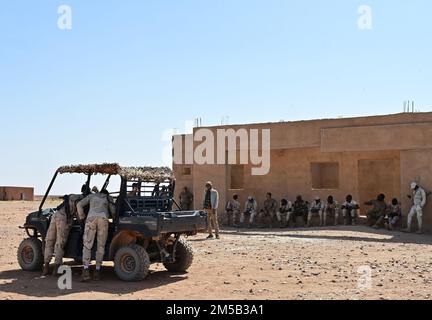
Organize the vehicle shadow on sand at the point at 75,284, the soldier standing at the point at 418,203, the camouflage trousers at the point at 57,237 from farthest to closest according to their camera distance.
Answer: the soldier standing at the point at 418,203 < the camouflage trousers at the point at 57,237 < the vehicle shadow on sand at the point at 75,284

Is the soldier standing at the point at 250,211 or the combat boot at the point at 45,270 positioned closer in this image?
the combat boot at the point at 45,270

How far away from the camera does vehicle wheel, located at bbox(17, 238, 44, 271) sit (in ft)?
35.9

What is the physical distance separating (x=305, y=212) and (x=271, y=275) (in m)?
11.7

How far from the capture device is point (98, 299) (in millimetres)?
8242

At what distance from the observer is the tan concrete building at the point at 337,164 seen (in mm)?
19562

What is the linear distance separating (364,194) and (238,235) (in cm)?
720

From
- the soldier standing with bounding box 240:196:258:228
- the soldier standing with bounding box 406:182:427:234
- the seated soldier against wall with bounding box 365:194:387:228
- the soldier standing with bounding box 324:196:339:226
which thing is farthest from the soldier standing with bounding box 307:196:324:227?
the soldier standing with bounding box 406:182:427:234

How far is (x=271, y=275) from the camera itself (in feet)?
34.1

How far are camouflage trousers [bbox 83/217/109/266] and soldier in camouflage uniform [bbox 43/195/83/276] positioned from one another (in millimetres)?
676

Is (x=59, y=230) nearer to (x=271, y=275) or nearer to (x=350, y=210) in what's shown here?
(x=271, y=275)

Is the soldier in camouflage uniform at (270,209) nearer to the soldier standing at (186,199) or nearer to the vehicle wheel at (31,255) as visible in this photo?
the soldier standing at (186,199)

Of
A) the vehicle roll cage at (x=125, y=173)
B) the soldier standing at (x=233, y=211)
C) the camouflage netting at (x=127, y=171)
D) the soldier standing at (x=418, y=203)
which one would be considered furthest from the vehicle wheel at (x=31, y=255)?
the soldier standing at (x=233, y=211)

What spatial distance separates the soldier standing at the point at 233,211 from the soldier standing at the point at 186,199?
2437 millimetres
